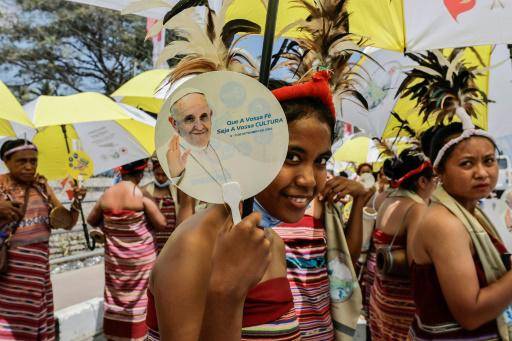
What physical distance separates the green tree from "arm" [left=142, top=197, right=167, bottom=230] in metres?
16.2

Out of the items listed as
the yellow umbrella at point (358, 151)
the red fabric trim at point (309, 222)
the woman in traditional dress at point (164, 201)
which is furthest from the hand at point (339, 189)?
the yellow umbrella at point (358, 151)

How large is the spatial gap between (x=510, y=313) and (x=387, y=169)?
2.35 m

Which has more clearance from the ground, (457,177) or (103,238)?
(457,177)

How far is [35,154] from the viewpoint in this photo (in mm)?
3832

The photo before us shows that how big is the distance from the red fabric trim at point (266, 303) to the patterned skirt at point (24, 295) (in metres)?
2.93

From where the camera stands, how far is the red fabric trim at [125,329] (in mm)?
4609

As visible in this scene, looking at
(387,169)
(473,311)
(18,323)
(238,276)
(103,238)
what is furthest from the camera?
(103,238)

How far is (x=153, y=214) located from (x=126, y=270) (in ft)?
2.02

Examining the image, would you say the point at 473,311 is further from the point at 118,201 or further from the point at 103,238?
the point at 103,238

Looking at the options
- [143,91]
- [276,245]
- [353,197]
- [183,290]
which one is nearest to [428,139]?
[353,197]

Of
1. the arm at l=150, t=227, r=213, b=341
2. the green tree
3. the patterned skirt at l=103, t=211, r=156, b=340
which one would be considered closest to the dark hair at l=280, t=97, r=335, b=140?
the arm at l=150, t=227, r=213, b=341

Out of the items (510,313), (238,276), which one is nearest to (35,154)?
(238,276)

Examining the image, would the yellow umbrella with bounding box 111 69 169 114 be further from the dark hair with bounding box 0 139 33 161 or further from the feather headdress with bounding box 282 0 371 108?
the feather headdress with bounding box 282 0 371 108

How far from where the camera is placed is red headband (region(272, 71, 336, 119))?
1.46 m
